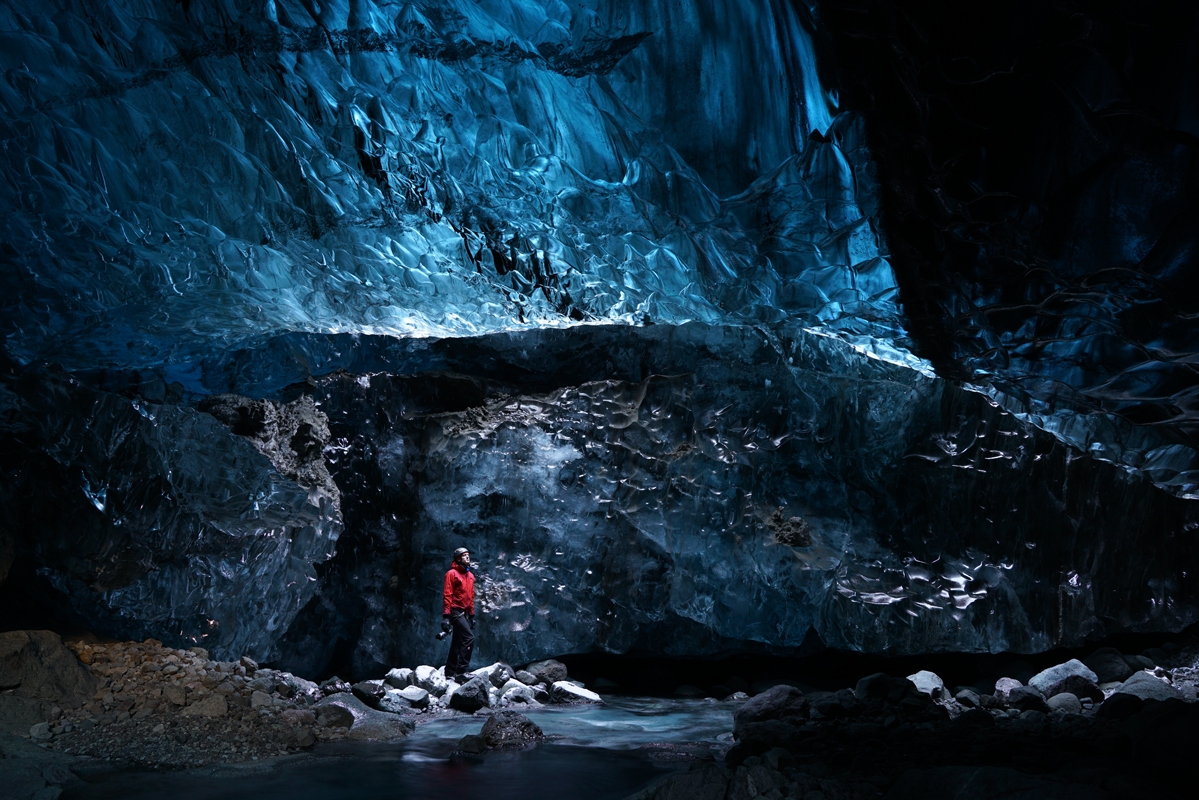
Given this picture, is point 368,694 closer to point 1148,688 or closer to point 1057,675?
point 1057,675

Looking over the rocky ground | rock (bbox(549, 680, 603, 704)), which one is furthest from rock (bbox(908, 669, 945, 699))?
rock (bbox(549, 680, 603, 704))

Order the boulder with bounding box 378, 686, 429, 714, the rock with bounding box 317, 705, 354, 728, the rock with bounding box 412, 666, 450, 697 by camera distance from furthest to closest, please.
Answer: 1. the rock with bounding box 412, 666, 450, 697
2. the boulder with bounding box 378, 686, 429, 714
3. the rock with bounding box 317, 705, 354, 728

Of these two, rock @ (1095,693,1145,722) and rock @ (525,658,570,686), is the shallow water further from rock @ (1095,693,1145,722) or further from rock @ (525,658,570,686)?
rock @ (1095,693,1145,722)

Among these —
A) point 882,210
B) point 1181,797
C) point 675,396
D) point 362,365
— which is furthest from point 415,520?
point 1181,797

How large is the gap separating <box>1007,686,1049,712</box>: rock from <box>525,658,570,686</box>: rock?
4083 millimetres

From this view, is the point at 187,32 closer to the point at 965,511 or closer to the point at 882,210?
the point at 882,210

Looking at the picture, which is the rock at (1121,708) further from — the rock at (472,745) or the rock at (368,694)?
the rock at (368,694)

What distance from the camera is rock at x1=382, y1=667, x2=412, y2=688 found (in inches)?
283

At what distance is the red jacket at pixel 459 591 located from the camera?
731cm

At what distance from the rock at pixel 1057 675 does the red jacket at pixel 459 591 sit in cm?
526

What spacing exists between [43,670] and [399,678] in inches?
113

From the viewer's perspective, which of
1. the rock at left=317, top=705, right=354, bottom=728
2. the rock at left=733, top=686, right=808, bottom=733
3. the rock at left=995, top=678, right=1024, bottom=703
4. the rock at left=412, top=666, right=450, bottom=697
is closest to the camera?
the rock at left=317, top=705, right=354, bottom=728

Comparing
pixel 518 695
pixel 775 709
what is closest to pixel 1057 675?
pixel 775 709

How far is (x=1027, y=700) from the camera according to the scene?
6445 mm
